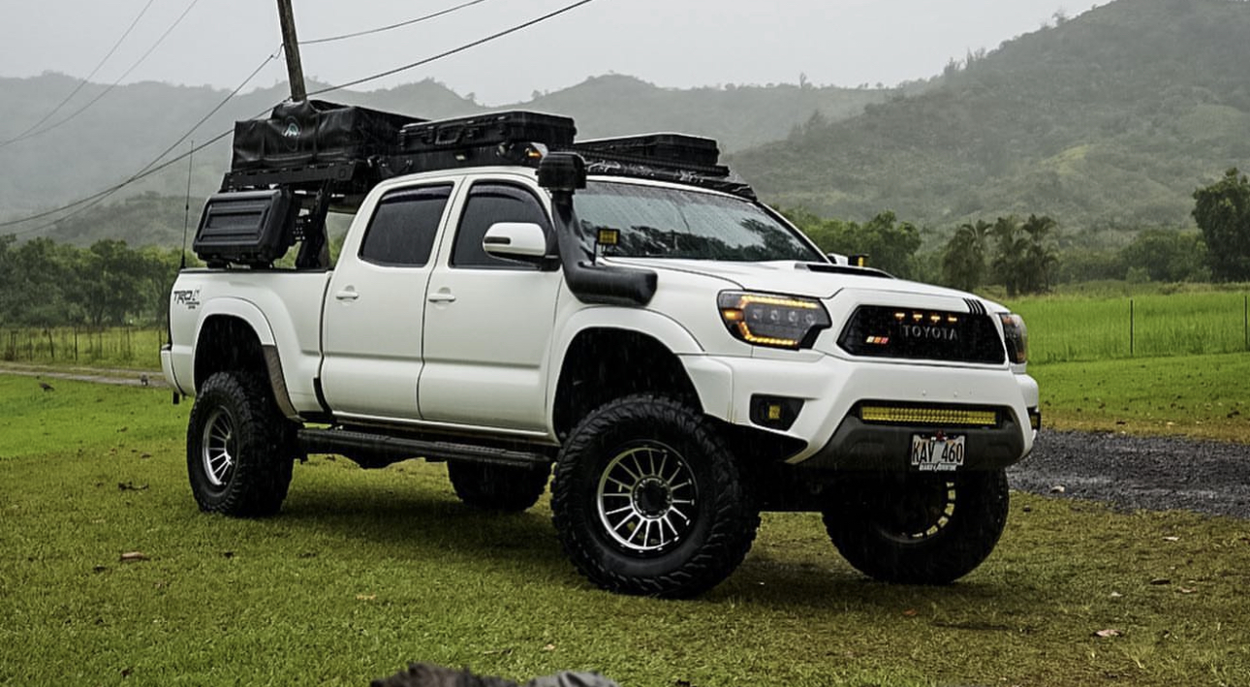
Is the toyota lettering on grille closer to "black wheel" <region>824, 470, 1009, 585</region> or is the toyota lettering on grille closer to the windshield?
"black wheel" <region>824, 470, 1009, 585</region>

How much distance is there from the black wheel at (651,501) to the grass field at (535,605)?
16cm

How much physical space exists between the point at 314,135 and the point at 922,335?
4.84 m

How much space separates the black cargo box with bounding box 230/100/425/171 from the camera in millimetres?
9664

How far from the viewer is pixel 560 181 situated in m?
7.46

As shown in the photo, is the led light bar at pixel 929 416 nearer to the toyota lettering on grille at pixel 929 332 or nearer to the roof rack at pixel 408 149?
the toyota lettering on grille at pixel 929 332

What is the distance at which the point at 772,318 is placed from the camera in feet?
21.9

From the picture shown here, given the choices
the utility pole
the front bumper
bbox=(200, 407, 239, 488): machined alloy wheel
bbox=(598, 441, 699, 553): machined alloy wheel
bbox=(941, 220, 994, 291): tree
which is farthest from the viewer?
bbox=(941, 220, 994, 291): tree

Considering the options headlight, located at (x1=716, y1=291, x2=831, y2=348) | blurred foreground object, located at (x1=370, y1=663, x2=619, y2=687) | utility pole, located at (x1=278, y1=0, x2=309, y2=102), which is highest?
utility pole, located at (x1=278, y1=0, x2=309, y2=102)

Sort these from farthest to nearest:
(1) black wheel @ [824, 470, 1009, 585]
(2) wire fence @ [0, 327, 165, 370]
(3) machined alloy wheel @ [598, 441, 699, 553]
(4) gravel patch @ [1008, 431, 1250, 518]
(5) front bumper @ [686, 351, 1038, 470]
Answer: (2) wire fence @ [0, 327, 165, 370], (4) gravel patch @ [1008, 431, 1250, 518], (1) black wheel @ [824, 470, 1009, 585], (3) machined alloy wheel @ [598, 441, 699, 553], (5) front bumper @ [686, 351, 1038, 470]

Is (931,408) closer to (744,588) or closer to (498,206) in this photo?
(744,588)

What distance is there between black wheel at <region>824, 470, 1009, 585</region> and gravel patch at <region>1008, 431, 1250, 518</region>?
3.48m

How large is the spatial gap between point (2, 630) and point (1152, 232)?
5172 inches

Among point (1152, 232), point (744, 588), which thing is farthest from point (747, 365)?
point (1152, 232)

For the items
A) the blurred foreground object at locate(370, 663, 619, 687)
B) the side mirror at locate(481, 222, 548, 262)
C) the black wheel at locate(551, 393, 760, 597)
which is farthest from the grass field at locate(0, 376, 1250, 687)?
the blurred foreground object at locate(370, 663, 619, 687)
